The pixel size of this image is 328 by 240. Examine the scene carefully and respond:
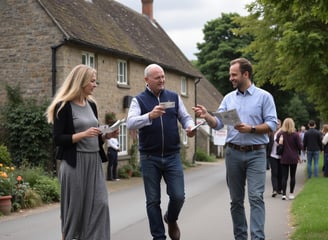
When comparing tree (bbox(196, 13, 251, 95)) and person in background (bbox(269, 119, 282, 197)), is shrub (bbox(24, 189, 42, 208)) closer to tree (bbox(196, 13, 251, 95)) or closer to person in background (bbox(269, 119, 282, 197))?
person in background (bbox(269, 119, 282, 197))

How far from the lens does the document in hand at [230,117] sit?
5.93 metres

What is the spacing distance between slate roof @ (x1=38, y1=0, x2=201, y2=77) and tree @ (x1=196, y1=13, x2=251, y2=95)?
1948 centimetres

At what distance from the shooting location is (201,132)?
1555 inches

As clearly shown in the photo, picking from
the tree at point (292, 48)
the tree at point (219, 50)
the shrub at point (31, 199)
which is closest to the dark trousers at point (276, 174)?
the tree at point (292, 48)

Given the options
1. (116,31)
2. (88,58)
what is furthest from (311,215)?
(116,31)

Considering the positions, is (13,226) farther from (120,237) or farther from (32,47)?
(32,47)

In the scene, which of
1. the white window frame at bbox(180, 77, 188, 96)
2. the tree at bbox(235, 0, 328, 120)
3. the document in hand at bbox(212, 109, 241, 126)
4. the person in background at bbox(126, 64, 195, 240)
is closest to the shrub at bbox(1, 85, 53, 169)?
the tree at bbox(235, 0, 328, 120)

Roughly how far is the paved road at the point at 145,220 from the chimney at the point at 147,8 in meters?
20.7

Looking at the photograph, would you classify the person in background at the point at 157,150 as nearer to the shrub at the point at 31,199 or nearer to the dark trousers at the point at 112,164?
the shrub at the point at 31,199

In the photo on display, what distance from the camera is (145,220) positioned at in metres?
9.92

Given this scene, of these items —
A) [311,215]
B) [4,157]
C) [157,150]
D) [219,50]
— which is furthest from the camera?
[219,50]

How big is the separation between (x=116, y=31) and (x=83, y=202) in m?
18.8

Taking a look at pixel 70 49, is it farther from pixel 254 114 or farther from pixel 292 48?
pixel 254 114

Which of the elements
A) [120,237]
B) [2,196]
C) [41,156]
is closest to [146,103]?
[120,237]
